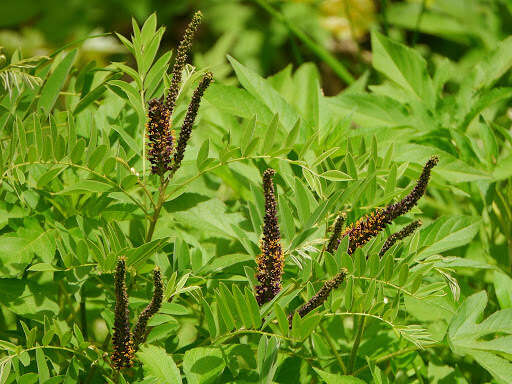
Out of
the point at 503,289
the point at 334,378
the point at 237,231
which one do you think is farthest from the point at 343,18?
the point at 334,378

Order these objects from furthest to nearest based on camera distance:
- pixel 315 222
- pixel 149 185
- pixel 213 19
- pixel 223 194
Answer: pixel 213 19, pixel 223 194, pixel 149 185, pixel 315 222

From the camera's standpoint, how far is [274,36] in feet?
10.2

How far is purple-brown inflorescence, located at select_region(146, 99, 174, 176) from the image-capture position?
719 mm

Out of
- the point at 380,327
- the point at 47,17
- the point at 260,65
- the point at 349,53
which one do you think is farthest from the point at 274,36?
the point at 380,327

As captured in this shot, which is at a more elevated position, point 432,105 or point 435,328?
point 432,105

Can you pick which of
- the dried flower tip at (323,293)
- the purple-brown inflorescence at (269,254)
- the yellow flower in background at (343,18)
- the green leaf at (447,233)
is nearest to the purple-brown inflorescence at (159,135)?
the purple-brown inflorescence at (269,254)

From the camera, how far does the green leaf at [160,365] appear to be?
0.69 m

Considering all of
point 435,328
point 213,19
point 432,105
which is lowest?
point 435,328

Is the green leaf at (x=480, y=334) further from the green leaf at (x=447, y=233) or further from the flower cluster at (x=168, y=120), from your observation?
the flower cluster at (x=168, y=120)

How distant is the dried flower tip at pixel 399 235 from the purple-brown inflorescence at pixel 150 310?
28 centimetres

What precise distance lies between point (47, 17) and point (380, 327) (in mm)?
2908

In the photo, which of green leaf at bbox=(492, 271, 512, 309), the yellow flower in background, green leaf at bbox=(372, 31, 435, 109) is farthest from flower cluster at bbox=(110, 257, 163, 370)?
the yellow flower in background

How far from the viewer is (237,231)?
811mm

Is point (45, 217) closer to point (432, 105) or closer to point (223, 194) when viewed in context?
point (223, 194)
